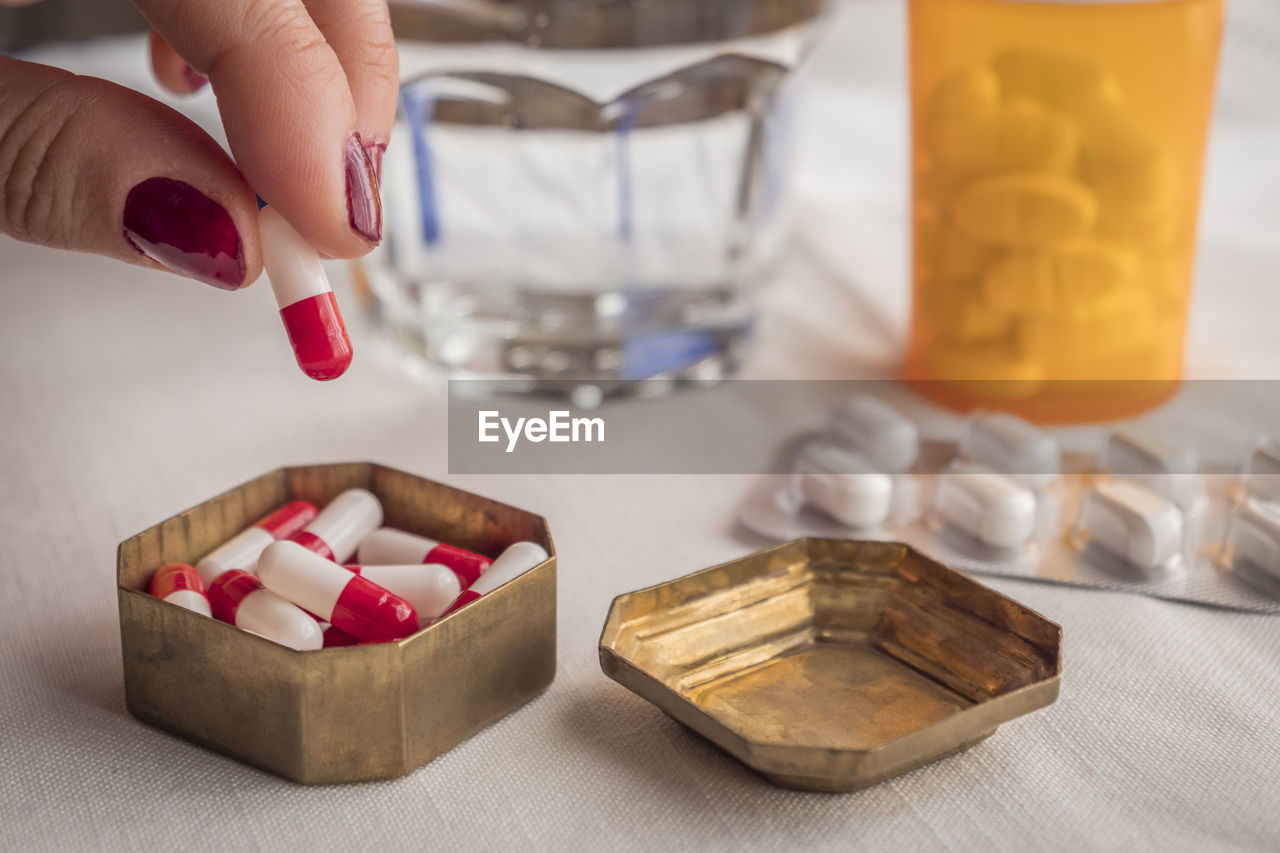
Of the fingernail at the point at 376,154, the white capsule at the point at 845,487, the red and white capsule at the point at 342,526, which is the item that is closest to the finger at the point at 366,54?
the fingernail at the point at 376,154

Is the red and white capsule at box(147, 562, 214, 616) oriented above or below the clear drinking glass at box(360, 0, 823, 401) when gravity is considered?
below

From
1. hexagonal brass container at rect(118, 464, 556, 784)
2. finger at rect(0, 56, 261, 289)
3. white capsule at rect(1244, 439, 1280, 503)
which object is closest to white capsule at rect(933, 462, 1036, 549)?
white capsule at rect(1244, 439, 1280, 503)

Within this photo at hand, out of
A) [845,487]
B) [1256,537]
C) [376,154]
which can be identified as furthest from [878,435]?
[376,154]

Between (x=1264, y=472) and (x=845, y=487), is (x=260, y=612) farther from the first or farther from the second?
(x=1264, y=472)

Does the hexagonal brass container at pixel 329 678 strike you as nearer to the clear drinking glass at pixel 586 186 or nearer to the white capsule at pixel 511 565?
the white capsule at pixel 511 565

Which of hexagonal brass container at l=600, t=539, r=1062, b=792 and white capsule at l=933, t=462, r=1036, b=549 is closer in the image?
hexagonal brass container at l=600, t=539, r=1062, b=792

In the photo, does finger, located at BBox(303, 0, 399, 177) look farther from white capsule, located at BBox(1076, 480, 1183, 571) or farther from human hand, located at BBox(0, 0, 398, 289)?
white capsule, located at BBox(1076, 480, 1183, 571)

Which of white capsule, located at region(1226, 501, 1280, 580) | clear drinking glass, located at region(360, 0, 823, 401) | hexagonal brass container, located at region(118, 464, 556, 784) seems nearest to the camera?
hexagonal brass container, located at region(118, 464, 556, 784)

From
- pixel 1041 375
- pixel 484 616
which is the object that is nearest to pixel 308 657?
pixel 484 616

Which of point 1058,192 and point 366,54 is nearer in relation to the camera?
point 366,54
